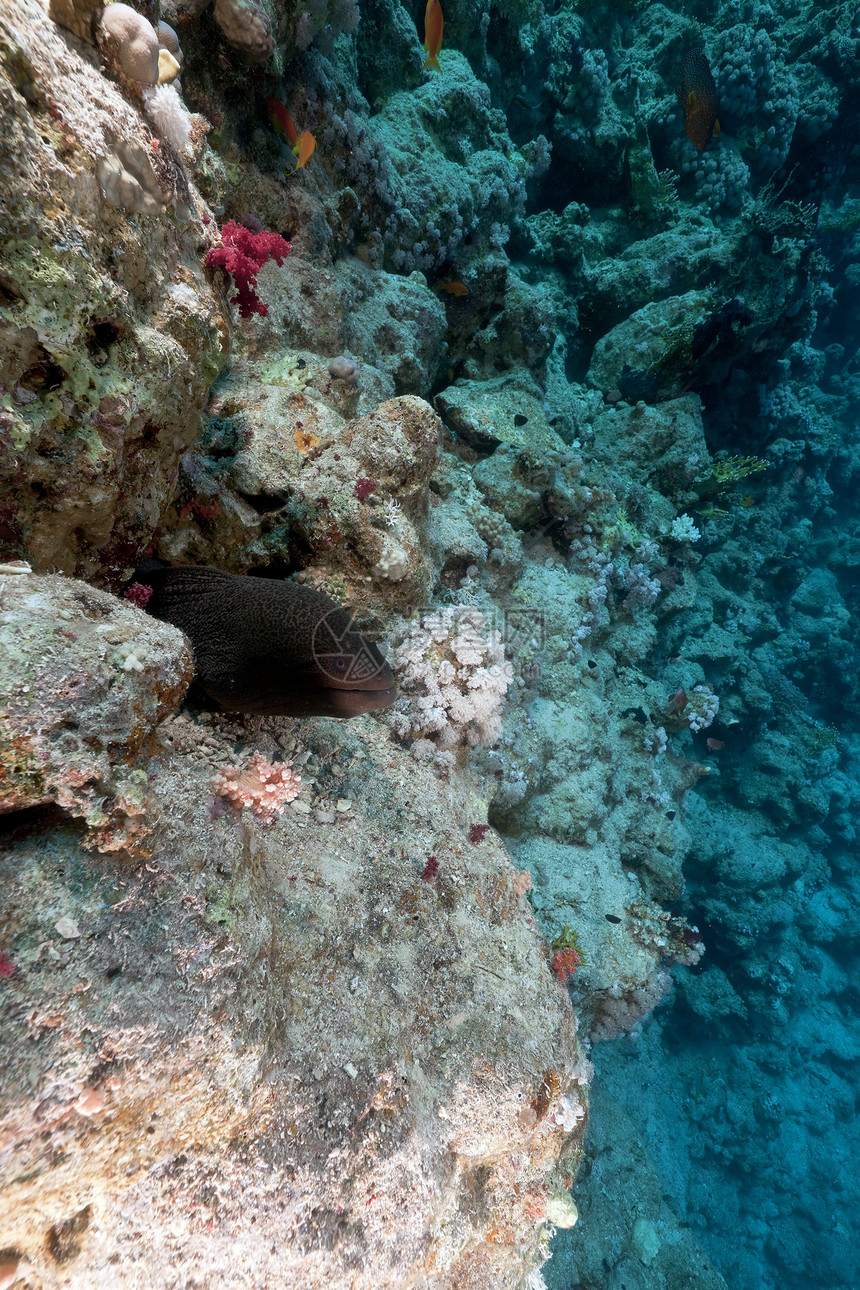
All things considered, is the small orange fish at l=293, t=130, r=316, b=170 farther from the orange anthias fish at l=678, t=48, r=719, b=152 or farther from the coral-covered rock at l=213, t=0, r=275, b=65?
the orange anthias fish at l=678, t=48, r=719, b=152

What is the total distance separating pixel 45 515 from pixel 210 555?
1.29 metres

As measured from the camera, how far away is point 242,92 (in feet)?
12.5

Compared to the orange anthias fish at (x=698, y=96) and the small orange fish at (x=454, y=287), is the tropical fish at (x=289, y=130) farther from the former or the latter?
the orange anthias fish at (x=698, y=96)

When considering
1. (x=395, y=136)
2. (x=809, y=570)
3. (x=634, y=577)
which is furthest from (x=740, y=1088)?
(x=395, y=136)

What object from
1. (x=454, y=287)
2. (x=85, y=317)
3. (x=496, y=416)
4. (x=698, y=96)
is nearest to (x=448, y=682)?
(x=85, y=317)

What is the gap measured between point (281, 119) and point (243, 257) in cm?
208

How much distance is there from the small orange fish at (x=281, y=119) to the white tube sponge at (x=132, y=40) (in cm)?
272

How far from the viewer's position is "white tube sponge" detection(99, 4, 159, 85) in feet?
5.85

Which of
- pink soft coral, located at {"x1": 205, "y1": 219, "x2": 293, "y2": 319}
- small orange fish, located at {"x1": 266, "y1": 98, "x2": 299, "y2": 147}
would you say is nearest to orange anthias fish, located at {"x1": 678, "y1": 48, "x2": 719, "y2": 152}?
small orange fish, located at {"x1": 266, "y1": 98, "x2": 299, "y2": 147}

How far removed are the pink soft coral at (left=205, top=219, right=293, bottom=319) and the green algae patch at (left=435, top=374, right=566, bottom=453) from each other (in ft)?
11.5

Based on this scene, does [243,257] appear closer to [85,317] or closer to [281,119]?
[85,317]

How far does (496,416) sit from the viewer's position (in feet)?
22.0

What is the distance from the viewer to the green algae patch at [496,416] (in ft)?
Answer: 21.4

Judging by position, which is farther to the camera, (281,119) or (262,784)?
(281,119)
